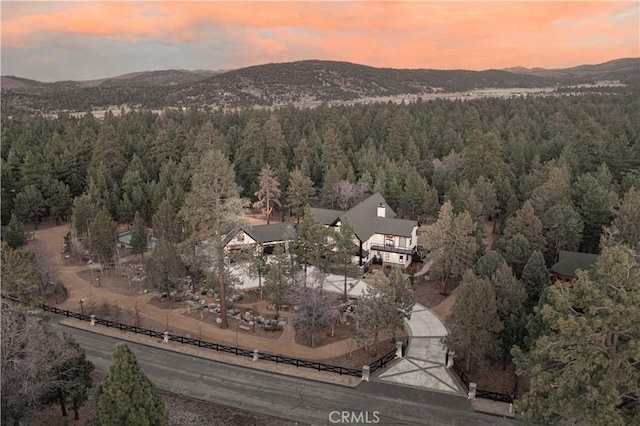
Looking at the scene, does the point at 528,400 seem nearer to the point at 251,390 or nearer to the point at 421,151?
the point at 251,390

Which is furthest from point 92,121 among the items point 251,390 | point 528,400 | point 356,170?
point 528,400

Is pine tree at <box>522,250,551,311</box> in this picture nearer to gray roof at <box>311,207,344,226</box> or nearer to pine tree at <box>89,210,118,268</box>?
gray roof at <box>311,207,344,226</box>

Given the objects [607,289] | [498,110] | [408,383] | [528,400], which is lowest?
[408,383]

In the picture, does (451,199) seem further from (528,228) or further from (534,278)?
(534,278)

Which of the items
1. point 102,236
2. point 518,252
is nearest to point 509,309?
point 518,252

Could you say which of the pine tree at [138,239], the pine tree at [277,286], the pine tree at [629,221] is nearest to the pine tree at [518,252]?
the pine tree at [629,221]

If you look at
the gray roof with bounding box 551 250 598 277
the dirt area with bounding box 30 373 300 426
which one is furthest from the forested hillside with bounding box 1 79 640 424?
the dirt area with bounding box 30 373 300 426

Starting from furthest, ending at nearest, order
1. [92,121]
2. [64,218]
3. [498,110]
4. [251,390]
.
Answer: [498,110] < [92,121] < [64,218] < [251,390]
